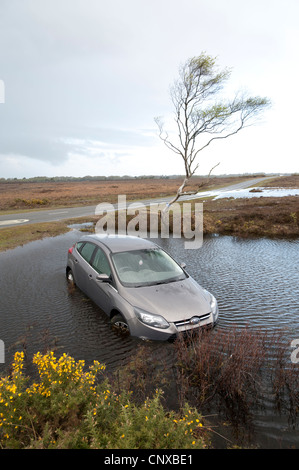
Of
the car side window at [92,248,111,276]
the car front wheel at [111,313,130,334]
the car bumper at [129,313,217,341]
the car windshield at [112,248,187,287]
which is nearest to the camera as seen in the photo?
the car bumper at [129,313,217,341]

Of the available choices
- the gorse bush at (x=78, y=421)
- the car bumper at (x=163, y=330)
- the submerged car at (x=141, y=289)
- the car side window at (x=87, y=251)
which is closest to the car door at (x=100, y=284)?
the submerged car at (x=141, y=289)

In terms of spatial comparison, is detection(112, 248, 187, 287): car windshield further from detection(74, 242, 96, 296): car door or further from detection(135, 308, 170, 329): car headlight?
detection(74, 242, 96, 296): car door

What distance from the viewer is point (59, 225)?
21672 mm

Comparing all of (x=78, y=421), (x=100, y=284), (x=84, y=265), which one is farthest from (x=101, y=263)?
(x=78, y=421)

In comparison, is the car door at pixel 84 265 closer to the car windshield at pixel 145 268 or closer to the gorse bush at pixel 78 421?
the car windshield at pixel 145 268

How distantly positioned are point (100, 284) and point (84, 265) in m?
1.35

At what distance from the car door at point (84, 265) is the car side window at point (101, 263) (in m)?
0.24

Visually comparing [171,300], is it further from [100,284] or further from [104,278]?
[100,284]

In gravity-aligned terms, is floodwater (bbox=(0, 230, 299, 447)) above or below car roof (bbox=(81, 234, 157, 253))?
below

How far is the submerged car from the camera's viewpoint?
17.1 feet

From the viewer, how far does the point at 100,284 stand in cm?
657

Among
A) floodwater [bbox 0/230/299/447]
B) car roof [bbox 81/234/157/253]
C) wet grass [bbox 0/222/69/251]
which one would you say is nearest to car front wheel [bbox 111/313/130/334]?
floodwater [bbox 0/230/299/447]

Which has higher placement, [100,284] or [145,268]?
[145,268]
